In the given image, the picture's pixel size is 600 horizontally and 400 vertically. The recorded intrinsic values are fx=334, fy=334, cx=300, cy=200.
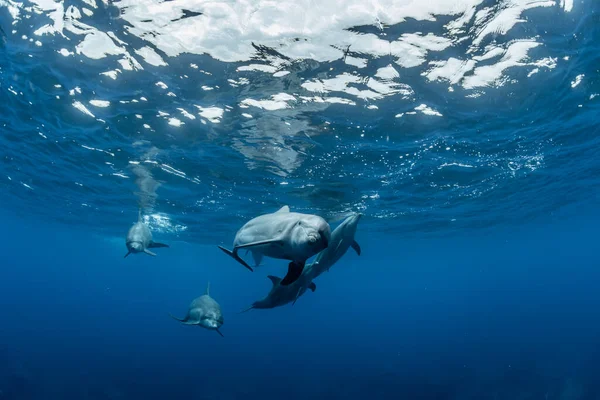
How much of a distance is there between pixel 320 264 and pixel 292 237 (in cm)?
356

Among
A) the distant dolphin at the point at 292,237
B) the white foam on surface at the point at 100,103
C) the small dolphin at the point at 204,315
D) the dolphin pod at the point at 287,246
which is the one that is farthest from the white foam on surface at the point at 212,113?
the distant dolphin at the point at 292,237

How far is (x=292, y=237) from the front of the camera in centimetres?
402

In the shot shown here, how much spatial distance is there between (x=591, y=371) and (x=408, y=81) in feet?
91.5

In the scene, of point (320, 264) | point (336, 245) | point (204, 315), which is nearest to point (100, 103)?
point (204, 315)

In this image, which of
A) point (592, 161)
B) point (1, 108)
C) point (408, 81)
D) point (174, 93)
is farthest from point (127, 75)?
point (592, 161)

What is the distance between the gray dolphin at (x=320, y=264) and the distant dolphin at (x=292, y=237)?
2120 millimetres

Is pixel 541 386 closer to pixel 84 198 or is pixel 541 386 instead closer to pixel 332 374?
pixel 332 374

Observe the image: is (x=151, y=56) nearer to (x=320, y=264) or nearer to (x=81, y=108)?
(x=81, y=108)

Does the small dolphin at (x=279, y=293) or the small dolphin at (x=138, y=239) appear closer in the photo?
the small dolphin at (x=279, y=293)

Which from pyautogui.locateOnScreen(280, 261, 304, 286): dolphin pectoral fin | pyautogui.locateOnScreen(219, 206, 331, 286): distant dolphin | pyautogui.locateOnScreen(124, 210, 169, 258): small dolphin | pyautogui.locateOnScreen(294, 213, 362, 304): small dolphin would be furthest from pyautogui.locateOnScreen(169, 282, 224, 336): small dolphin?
pyautogui.locateOnScreen(280, 261, 304, 286): dolphin pectoral fin

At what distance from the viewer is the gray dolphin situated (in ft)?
21.8

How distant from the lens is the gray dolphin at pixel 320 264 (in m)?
6.64

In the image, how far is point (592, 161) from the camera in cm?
1952

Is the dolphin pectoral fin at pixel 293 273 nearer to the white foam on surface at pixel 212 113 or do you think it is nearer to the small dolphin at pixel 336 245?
the small dolphin at pixel 336 245
